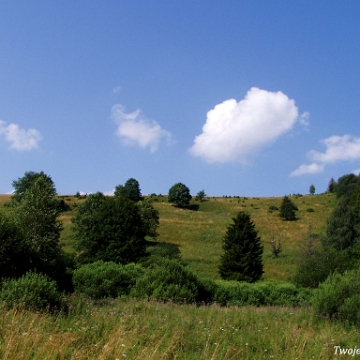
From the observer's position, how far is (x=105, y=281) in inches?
619

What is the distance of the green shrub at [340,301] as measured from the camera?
7871 mm

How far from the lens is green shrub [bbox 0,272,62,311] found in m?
7.73

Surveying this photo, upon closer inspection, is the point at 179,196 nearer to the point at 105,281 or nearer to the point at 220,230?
the point at 220,230

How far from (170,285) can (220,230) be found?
45.1 meters

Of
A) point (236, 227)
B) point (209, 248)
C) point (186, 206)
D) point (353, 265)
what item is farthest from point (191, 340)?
point (186, 206)

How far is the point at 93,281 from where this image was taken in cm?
1622

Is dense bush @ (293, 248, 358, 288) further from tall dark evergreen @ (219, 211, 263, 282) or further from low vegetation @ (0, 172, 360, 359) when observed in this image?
tall dark evergreen @ (219, 211, 263, 282)

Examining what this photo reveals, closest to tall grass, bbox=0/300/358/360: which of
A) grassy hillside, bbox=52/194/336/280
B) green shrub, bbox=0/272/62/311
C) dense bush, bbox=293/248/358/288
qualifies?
green shrub, bbox=0/272/62/311

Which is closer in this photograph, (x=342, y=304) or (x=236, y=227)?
(x=342, y=304)

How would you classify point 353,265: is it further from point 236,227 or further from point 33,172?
point 33,172

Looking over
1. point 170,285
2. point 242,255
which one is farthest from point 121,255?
point 170,285

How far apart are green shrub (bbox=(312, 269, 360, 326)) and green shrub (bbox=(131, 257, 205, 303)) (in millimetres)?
4718

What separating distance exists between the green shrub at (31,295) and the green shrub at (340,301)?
6.16 meters

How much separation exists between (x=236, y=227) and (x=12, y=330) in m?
28.0
